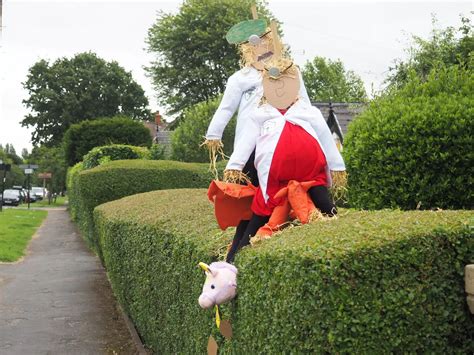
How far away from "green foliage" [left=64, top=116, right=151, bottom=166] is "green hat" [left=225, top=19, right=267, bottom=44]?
29.2 meters

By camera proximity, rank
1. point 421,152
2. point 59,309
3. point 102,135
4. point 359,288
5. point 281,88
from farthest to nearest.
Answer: point 102,135, point 59,309, point 421,152, point 281,88, point 359,288

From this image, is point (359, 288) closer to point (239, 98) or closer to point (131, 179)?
point (239, 98)

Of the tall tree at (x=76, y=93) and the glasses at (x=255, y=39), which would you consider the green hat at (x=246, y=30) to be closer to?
the glasses at (x=255, y=39)

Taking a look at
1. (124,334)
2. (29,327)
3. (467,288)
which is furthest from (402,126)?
(29,327)

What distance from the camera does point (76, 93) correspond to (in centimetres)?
5619

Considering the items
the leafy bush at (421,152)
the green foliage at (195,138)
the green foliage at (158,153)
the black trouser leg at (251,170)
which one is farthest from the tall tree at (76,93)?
the black trouser leg at (251,170)

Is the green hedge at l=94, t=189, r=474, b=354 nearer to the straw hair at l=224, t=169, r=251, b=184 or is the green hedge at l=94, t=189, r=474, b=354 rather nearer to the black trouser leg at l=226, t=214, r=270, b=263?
the black trouser leg at l=226, t=214, r=270, b=263

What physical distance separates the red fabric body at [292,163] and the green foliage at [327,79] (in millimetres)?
49470

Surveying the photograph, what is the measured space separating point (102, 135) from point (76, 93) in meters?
21.0

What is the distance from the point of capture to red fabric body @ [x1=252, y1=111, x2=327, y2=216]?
4.68 meters

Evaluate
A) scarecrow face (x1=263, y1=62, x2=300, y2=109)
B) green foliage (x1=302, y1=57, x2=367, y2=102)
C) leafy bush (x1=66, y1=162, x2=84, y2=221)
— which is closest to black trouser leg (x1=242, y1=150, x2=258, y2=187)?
scarecrow face (x1=263, y1=62, x2=300, y2=109)

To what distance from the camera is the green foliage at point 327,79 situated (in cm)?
5584

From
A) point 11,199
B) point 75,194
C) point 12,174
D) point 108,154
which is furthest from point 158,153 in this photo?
point 12,174

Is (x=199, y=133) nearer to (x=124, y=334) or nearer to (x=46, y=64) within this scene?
(x=124, y=334)
